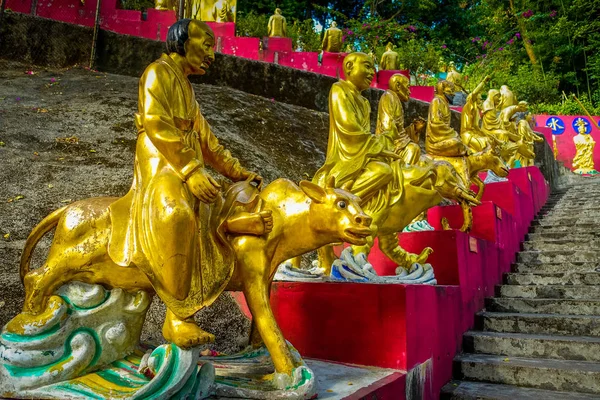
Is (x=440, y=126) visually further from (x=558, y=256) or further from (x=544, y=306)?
(x=544, y=306)

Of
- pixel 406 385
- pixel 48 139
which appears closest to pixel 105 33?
pixel 48 139

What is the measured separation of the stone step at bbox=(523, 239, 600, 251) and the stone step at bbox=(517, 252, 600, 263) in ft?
0.54

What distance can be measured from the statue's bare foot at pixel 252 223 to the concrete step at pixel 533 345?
94.1 inches

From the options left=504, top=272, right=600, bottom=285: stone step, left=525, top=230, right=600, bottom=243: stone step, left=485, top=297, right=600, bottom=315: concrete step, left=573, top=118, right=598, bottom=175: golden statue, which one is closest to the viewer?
left=485, top=297, right=600, bottom=315: concrete step

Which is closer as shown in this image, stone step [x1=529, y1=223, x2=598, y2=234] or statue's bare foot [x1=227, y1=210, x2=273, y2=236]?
statue's bare foot [x1=227, y1=210, x2=273, y2=236]

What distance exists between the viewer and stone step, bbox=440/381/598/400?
9.59 ft

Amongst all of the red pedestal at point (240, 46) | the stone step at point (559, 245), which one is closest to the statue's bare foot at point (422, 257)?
the stone step at point (559, 245)

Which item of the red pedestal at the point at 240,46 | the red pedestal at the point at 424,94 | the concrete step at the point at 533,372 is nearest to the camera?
the concrete step at the point at 533,372

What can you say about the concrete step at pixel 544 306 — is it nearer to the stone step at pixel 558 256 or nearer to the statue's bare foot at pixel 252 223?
the stone step at pixel 558 256

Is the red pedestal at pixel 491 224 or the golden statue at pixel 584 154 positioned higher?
the golden statue at pixel 584 154

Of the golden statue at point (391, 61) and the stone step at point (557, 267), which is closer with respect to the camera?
the stone step at point (557, 267)

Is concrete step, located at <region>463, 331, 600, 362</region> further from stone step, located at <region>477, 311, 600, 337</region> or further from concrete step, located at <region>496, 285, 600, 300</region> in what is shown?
concrete step, located at <region>496, 285, 600, 300</region>

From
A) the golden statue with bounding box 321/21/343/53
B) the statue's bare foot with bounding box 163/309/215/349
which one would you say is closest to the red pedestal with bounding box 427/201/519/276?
the statue's bare foot with bounding box 163/309/215/349

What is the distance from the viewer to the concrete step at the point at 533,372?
9.93 feet
